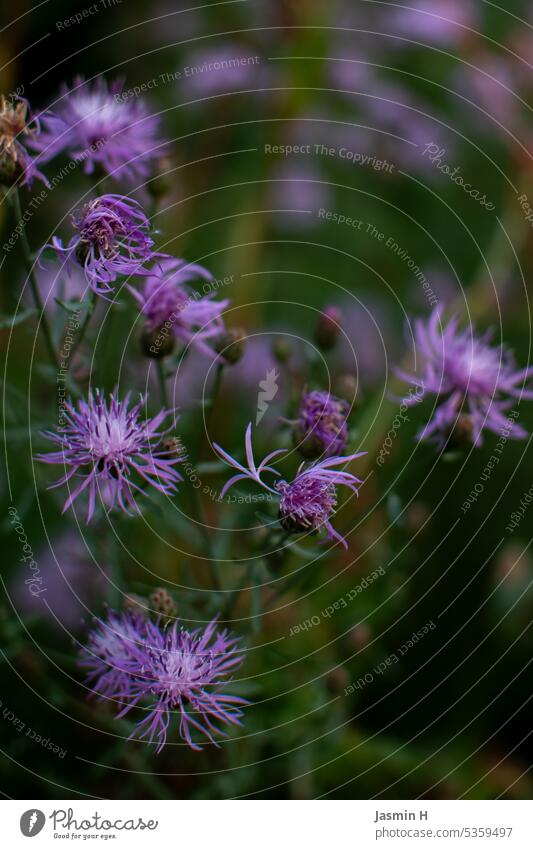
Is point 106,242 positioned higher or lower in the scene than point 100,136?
lower

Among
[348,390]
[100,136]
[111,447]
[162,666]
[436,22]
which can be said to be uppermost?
[436,22]

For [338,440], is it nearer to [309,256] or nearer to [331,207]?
[309,256]

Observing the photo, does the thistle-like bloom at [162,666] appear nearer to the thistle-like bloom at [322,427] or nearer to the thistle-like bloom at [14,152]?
the thistle-like bloom at [322,427]

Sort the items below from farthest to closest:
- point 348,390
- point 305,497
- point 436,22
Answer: point 436,22, point 348,390, point 305,497

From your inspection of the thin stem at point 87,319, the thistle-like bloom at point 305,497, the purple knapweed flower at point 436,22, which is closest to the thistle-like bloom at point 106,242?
the thin stem at point 87,319

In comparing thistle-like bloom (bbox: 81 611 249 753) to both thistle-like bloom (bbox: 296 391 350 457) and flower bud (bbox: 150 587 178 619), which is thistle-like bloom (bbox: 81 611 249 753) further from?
thistle-like bloom (bbox: 296 391 350 457)

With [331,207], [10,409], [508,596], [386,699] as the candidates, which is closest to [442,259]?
[331,207]

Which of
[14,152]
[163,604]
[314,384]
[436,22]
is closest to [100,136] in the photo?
[14,152]

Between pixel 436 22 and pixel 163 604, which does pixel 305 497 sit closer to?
pixel 163 604
